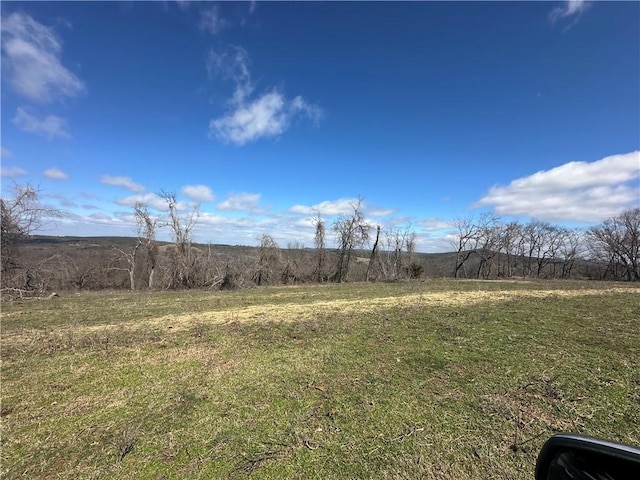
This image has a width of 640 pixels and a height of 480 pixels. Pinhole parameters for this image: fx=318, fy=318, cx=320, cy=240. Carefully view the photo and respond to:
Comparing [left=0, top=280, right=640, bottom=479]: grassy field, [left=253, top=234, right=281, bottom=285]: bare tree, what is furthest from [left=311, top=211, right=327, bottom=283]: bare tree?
[left=0, top=280, right=640, bottom=479]: grassy field

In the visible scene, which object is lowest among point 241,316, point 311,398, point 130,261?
point 241,316

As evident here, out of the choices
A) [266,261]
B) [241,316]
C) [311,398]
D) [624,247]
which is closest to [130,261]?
[266,261]

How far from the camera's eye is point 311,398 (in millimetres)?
4184

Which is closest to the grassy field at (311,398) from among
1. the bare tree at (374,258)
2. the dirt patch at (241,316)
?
the dirt patch at (241,316)

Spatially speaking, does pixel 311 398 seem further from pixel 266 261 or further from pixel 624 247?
pixel 624 247

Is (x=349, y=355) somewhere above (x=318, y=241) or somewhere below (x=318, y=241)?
below

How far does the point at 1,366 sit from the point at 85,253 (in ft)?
85.1

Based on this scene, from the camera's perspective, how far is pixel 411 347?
6.43m

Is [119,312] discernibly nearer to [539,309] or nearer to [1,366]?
[1,366]

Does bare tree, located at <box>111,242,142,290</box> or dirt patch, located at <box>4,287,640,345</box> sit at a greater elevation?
bare tree, located at <box>111,242,142,290</box>

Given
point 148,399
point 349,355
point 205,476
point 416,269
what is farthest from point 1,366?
point 416,269

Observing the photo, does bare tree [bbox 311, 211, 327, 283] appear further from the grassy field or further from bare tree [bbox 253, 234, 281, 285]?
the grassy field

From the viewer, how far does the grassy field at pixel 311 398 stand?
2.91 meters

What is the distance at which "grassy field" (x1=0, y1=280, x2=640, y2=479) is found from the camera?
114 inches
